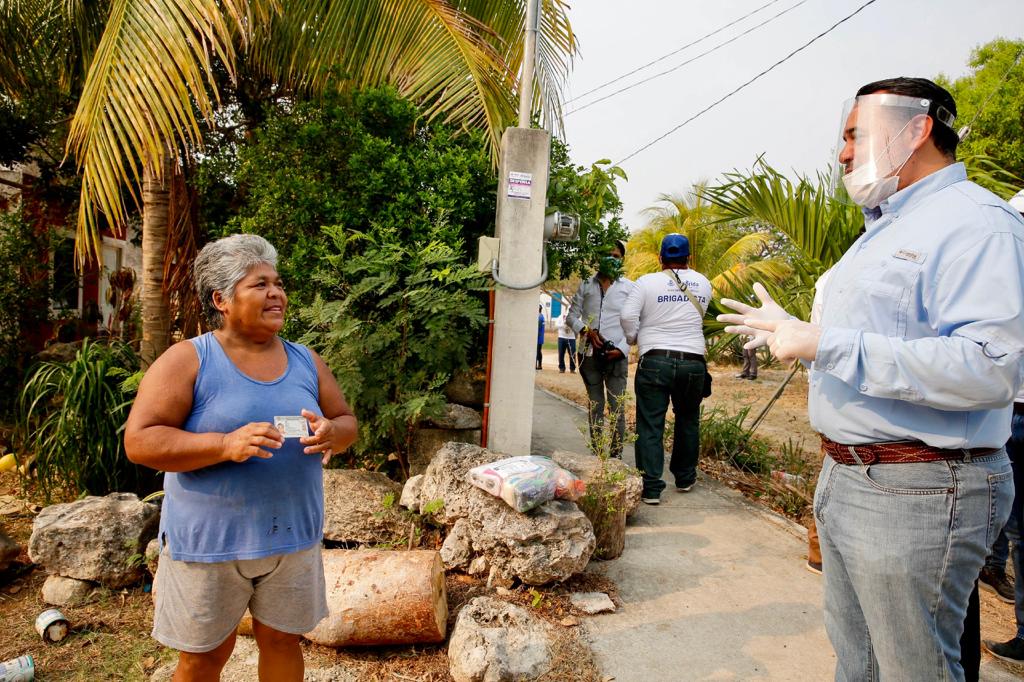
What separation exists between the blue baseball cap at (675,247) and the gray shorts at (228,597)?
12.4ft

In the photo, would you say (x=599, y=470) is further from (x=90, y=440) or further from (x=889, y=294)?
(x=90, y=440)

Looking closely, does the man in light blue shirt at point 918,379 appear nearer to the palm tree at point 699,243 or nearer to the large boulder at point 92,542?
the large boulder at point 92,542

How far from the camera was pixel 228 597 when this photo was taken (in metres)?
2.19

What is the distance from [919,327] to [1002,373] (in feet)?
0.75

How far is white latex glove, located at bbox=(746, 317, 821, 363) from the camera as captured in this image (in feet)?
5.65

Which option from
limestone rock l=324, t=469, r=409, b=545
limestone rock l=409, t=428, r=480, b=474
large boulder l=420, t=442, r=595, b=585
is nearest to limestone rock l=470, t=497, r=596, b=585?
large boulder l=420, t=442, r=595, b=585

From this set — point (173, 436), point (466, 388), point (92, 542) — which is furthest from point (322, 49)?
point (173, 436)

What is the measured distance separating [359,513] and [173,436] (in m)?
2.12

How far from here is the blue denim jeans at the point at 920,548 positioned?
1.63 m

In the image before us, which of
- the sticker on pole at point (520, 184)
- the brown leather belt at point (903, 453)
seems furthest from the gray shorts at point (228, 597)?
the sticker on pole at point (520, 184)

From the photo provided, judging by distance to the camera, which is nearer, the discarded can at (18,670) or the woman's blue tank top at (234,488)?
the woman's blue tank top at (234,488)

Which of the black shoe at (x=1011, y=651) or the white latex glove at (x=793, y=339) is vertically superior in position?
the white latex glove at (x=793, y=339)

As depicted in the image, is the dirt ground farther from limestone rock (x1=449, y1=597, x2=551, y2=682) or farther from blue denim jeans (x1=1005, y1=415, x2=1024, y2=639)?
limestone rock (x1=449, y1=597, x2=551, y2=682)

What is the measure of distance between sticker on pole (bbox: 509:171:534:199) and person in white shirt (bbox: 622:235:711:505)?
1.16 meters
